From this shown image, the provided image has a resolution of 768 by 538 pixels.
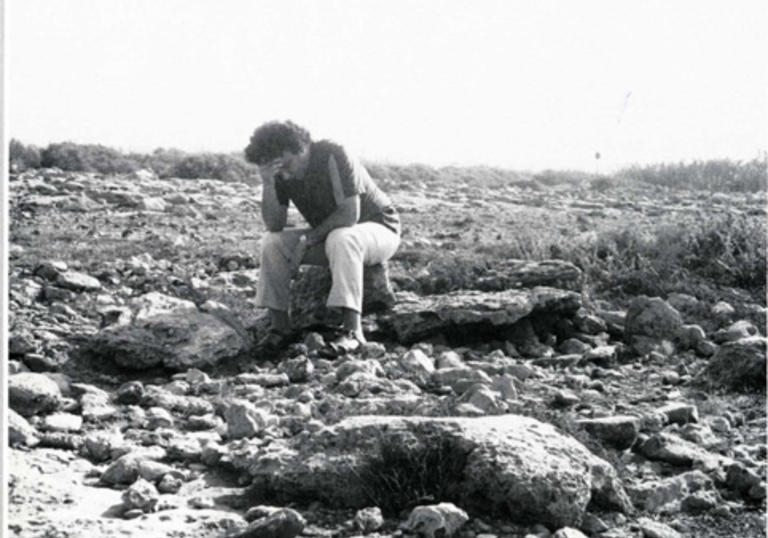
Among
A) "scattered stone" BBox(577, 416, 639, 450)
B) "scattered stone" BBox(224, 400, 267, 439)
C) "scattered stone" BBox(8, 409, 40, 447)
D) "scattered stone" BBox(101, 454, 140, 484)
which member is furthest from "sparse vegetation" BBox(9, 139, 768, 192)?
"scattered stone" BBox(577, 416, 639, 450)

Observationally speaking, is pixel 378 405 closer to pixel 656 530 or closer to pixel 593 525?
pixel 593 525

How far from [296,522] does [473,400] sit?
1.59 metres

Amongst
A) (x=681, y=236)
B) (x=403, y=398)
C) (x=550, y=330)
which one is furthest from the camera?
(x=681, y=236)

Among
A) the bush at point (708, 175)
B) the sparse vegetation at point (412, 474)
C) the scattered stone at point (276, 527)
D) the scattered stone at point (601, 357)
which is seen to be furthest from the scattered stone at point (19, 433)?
the bush at point (708, 175)

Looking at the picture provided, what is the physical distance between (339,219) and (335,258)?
1.17 feet

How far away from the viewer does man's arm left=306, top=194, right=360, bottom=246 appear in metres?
6.62

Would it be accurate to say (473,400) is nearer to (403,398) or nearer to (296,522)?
(403,398)

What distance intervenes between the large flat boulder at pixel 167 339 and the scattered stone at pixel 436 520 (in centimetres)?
285

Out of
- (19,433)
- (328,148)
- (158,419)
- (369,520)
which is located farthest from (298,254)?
(369,520)

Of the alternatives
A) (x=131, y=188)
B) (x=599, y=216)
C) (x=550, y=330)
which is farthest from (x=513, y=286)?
(x=131, y=188)

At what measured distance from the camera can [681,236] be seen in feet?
30.3

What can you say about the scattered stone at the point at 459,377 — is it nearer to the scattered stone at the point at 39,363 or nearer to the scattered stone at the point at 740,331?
the scattered stone at the point at 740,331

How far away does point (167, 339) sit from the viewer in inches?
238

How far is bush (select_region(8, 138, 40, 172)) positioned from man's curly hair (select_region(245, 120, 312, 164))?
39.7ft
